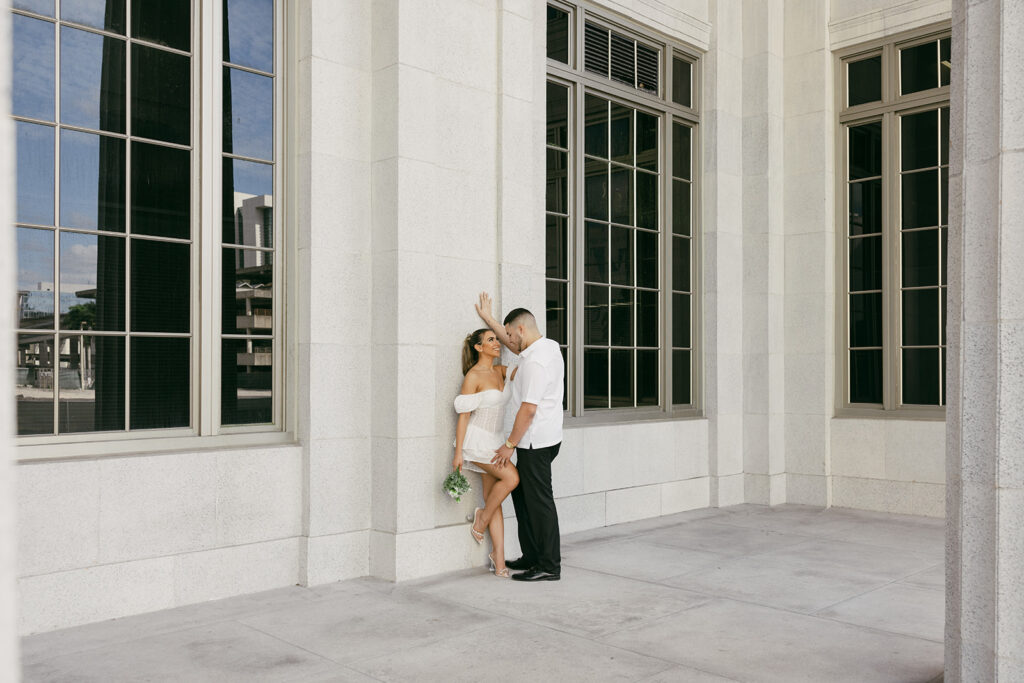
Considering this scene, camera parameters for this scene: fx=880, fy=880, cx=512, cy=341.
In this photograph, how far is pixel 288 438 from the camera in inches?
261

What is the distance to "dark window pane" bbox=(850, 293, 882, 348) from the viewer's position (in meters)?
10.2

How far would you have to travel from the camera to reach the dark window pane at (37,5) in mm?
5492

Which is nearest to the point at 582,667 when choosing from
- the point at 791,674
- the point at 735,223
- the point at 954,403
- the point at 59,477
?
the point at 791,674

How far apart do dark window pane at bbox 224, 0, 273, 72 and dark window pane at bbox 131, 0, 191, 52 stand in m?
0.30

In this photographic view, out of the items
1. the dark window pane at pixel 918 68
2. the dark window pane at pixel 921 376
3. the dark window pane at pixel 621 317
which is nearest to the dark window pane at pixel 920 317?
the dark window pane at pixel 921 376

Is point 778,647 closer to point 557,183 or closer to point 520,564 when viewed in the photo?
point 520,564

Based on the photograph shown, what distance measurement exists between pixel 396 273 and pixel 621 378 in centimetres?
370

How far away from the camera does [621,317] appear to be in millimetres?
9555

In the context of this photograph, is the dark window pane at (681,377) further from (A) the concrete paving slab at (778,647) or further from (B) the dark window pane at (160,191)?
(B) the dark window pane at (160,191)

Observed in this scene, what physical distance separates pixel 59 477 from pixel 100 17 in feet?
9.86

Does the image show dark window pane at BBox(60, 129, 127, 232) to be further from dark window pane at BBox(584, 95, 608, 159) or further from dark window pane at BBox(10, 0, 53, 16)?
dark window pane at BBox(584, 95, 608, 159)

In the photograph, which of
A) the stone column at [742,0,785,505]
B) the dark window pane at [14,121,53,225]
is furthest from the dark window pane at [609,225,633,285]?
the dark window pane at [14,121,53,225]

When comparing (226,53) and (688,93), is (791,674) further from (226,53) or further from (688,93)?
(688,93)

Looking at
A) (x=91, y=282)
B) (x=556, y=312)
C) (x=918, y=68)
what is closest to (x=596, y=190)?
(x=556, y=312)
